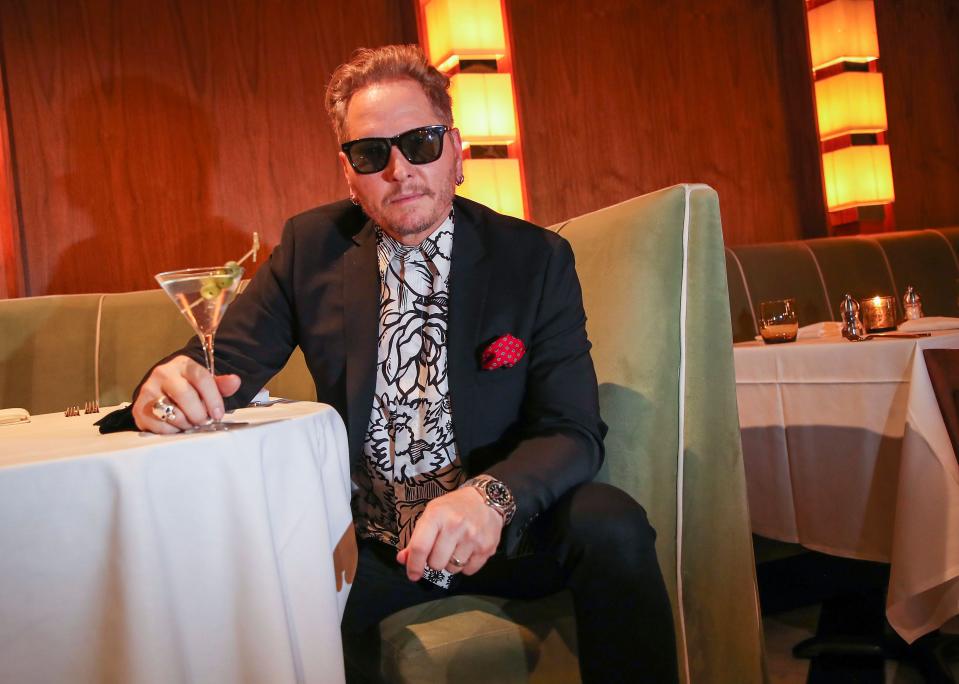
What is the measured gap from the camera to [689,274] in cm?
152

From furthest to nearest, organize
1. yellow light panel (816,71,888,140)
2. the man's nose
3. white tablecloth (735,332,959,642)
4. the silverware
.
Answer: yellow light panel (816,71,888,140) < the silverware < white tablecloth (735,332,959,642) < the man's nose

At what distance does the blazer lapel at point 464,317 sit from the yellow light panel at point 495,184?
76.9 inches

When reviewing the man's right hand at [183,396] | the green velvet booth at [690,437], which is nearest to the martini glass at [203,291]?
the man's right hand at [183,396]

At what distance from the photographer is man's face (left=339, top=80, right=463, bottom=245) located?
60.4 inches

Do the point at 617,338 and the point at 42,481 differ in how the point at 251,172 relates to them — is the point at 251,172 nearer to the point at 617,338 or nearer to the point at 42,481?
the point at 617,338

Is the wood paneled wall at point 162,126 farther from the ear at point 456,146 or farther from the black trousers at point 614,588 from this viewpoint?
the black trousers at point 614,588

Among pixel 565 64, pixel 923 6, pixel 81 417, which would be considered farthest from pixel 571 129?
pixel 81 417

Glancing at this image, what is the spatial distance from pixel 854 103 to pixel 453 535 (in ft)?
13.3

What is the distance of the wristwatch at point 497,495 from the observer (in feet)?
3.84

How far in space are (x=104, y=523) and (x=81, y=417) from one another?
79 cm

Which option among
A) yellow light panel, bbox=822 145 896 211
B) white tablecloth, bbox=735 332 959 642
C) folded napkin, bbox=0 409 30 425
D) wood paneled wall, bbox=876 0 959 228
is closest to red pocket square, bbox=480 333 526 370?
folded napkin, bbox=0 409 30 425

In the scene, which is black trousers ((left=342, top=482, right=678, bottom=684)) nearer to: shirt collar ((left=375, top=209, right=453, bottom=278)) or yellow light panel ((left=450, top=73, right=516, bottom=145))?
shirt collar ((left=375, top=209, right=453, bottom=278))

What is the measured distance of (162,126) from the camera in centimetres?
324

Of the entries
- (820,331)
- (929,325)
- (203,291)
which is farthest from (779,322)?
(203,291)
